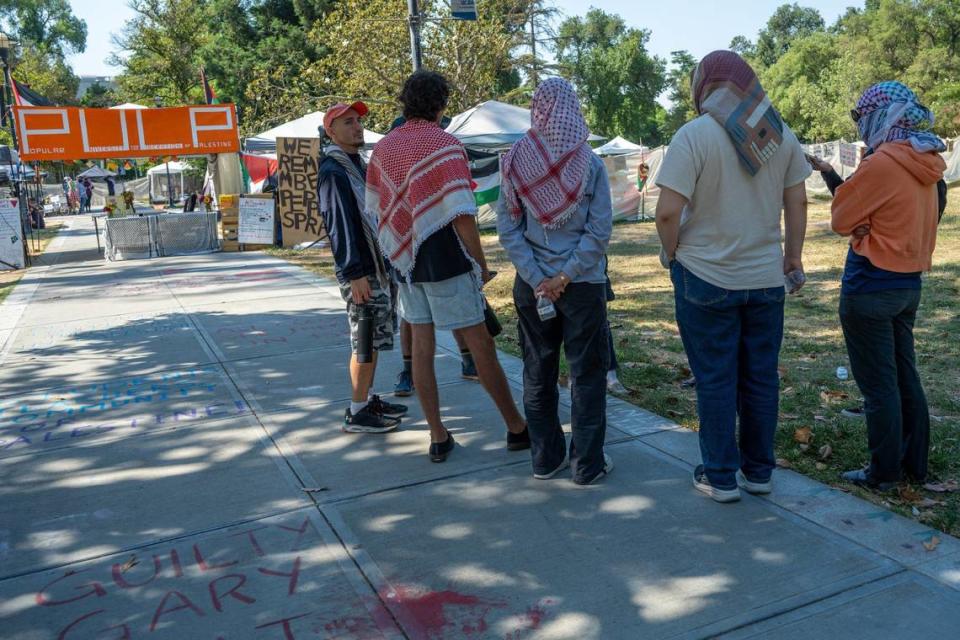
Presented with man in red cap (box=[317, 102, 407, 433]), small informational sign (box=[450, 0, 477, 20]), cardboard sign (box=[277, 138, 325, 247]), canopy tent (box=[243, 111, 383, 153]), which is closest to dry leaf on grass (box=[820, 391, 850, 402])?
man in red cap (box=[317, 102, 407, 433])

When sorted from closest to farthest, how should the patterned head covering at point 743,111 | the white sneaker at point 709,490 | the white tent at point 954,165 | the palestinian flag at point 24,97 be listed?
the patterned head covering at point 743,111 → the white sneaker at point 709,490 → the palestinian flag at point 24,97 → the white tent at point 954,165

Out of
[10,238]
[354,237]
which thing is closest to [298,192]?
[10,238]

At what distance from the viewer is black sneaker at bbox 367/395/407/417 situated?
491 cm

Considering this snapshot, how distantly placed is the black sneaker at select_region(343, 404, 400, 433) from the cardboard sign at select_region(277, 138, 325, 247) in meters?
12.5

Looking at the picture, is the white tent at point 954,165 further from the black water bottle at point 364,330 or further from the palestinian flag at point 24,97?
the black water bottle at point 364,330

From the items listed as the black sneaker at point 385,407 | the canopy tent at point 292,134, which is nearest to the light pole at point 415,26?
the canopy tent at point 292,134

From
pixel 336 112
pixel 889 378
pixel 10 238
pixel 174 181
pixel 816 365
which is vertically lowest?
pixel 816 365

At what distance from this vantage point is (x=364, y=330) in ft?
15.0

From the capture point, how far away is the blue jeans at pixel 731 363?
3396 mm

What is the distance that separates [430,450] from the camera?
430 centimetres

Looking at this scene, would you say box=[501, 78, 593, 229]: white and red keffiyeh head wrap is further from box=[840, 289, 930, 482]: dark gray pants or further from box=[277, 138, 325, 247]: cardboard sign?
box=[277, 138, 325, 247]: cardboard sign

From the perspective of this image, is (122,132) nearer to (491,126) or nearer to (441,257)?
(491,126)

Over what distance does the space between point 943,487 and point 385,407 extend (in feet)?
9.69

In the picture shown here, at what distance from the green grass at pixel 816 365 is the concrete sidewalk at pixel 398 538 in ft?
0.72
